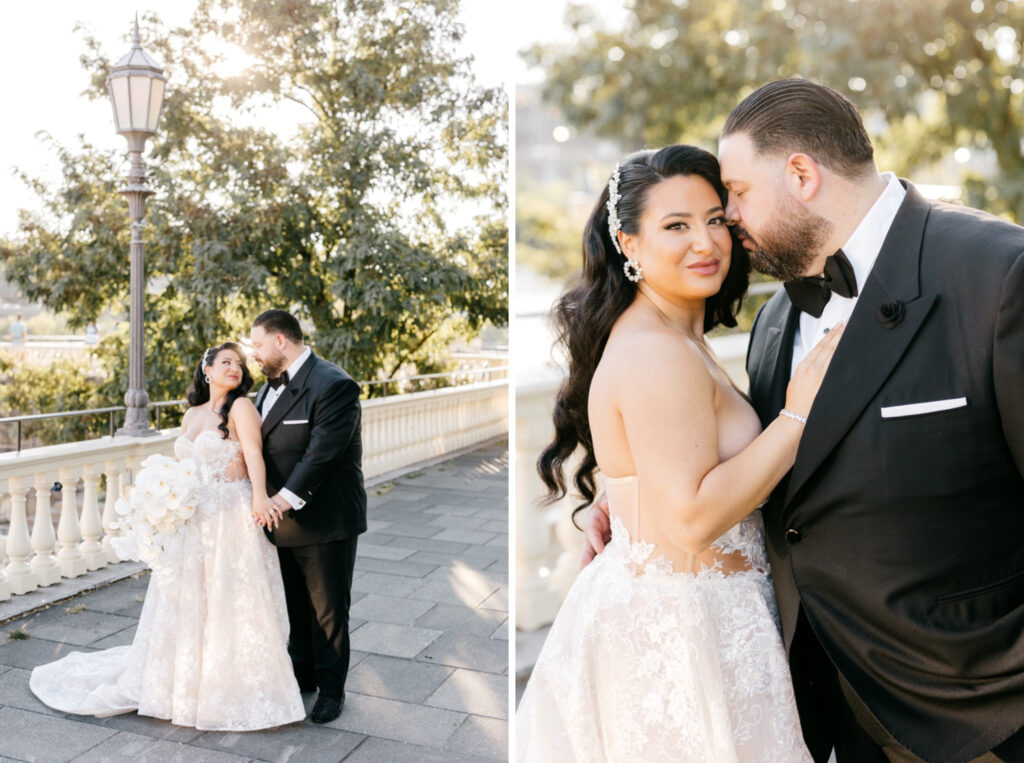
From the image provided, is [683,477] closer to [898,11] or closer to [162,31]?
[898,11]

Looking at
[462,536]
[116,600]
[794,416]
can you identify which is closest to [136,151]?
[116,600]

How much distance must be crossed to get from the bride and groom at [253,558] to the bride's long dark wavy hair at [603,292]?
1513 mm

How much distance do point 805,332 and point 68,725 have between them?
3.13m

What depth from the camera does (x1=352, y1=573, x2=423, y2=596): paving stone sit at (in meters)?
5.13

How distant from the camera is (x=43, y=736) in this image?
10.8 ft

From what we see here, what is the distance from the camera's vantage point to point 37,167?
1079 cm

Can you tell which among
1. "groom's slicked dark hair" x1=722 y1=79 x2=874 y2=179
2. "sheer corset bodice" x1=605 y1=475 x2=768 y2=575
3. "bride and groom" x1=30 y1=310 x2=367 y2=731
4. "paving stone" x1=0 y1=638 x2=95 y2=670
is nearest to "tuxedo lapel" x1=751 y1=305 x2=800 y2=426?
"sheer corset bodice" x1=605 y1=475 x2=768 y2=575

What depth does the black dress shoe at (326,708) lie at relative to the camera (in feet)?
11.3

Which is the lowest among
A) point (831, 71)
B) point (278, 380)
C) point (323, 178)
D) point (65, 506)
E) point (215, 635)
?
point (215, 635)

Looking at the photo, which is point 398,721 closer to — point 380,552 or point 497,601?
point 497,601

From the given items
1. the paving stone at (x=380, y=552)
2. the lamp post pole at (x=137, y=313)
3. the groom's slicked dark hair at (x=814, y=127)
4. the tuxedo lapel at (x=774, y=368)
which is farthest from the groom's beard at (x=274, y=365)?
the paving stone at (x=380, y=552)

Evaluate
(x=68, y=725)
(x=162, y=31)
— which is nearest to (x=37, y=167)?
(x=162, y=31)

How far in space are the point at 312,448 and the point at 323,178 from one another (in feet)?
24.2

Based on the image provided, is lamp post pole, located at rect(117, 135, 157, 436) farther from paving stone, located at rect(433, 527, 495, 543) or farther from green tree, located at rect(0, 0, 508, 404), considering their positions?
green tree, located at rect(0, 0, 508, 404)
